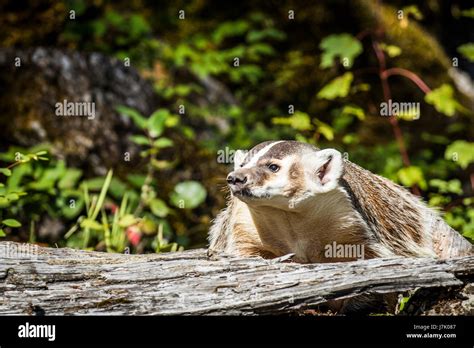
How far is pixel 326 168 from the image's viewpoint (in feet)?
12.5

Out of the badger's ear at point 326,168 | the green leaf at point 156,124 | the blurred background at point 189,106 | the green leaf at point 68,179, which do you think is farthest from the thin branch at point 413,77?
the badger's ear at point 326,168

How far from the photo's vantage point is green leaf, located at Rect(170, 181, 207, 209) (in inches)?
237

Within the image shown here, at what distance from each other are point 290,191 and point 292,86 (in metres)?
4.77

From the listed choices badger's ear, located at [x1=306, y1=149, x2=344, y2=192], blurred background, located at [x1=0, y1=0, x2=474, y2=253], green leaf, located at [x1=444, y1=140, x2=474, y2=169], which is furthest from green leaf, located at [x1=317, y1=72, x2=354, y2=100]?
badger's ear, located at [x1=306, y1=149, x2=344, y2=192]

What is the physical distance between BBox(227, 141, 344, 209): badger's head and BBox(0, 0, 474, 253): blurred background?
1374 millimetres

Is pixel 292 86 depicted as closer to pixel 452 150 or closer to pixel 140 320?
pixel 452 150

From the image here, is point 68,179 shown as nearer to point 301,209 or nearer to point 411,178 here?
point 301,209

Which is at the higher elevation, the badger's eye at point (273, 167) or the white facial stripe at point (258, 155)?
the white facial stripe at point (258, 155)

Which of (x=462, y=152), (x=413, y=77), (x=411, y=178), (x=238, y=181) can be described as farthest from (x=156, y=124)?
(x=413, y=77)

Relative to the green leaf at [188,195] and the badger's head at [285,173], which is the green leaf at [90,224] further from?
the badger's head at [285,173]

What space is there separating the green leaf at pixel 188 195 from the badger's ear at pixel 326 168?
7.72 feet

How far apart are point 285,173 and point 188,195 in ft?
8.14

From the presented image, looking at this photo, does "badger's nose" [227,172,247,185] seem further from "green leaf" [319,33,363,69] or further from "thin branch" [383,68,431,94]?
"thin branch" [383,68,431,94]

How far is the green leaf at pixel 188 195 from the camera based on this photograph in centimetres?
603
